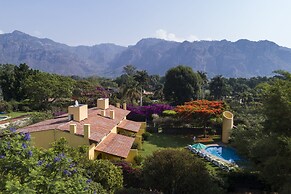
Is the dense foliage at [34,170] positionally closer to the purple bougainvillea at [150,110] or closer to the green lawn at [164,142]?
the green lawn at [164,142]

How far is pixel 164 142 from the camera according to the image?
31703 mm

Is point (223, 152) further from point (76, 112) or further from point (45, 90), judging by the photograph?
point (45, 90)

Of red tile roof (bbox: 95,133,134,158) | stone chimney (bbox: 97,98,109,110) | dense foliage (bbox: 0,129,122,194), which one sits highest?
dense foliage (bbox: 0,129,122,194)

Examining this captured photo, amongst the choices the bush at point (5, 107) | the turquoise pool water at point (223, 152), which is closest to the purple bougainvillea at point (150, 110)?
the turquoise pool water at point (223, 152)

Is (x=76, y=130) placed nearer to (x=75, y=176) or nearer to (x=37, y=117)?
(x=75, y=176)

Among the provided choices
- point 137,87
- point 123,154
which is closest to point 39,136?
point 123,154

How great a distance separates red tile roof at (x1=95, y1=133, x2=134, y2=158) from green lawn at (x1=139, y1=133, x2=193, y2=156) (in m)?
4.10

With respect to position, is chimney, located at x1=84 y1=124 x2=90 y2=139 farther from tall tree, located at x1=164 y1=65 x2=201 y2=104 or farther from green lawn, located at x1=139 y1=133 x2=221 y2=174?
tall tree, located at x1=164 y1=65 x2=201 y2=104

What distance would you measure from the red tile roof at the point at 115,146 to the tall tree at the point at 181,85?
31400 millimetres

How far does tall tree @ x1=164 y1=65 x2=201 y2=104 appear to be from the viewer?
54.2 metres

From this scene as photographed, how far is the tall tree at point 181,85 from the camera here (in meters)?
54.2

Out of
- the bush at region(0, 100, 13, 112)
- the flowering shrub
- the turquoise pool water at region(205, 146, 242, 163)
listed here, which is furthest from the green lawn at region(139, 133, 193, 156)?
the bush at region(0, 100, 13, 112)

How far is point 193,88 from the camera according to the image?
2160 inches

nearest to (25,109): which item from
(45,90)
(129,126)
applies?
(45,90)
